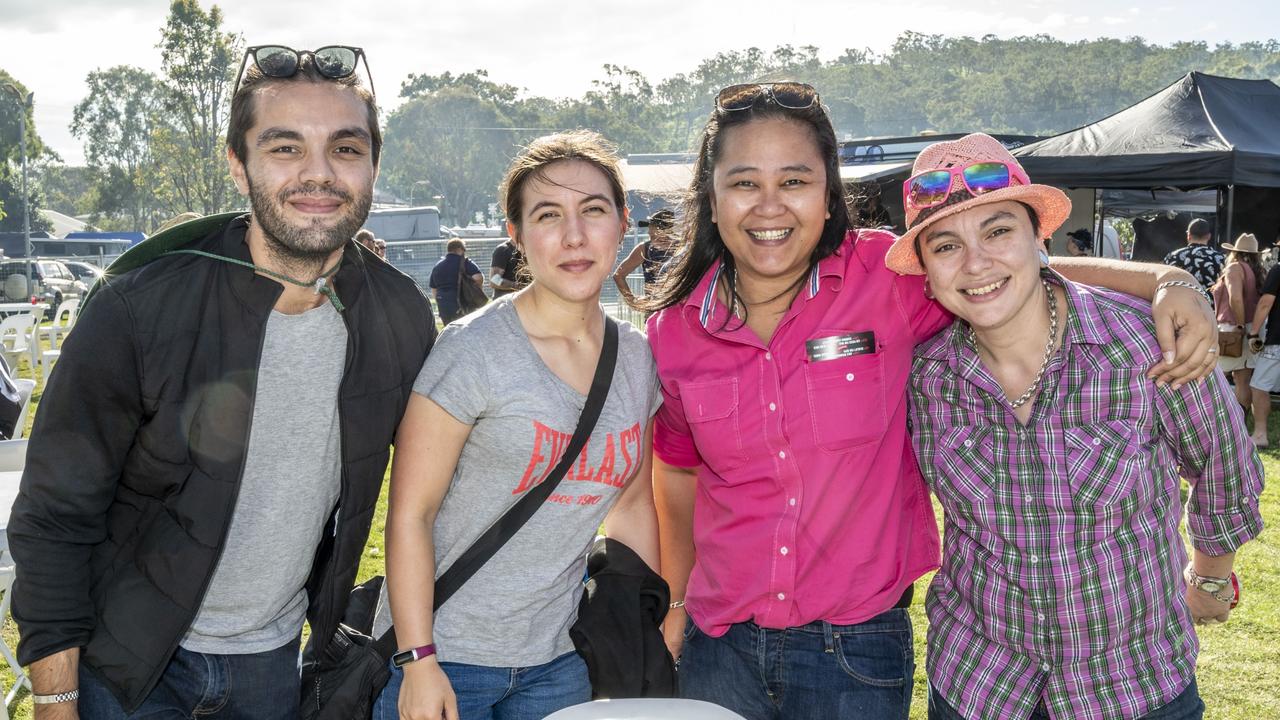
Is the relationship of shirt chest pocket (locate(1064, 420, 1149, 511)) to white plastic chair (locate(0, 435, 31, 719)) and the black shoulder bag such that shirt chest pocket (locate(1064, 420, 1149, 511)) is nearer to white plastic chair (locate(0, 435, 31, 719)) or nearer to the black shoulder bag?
the black shoulder bag

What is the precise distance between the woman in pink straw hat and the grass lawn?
2410mm

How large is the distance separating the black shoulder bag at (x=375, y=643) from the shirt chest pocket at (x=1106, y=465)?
1095mm

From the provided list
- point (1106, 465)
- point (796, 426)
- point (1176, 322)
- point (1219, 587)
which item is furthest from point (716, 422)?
point (1219, 587)

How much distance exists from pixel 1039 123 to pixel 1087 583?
143745 mm

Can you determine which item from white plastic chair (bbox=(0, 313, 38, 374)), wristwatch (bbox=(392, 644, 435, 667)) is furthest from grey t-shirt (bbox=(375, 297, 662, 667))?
white plastic chair (bbox=(0, 313, 38, 374))

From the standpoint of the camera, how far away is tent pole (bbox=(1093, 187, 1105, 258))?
14.1 metres

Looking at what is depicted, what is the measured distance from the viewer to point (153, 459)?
6.99 ft

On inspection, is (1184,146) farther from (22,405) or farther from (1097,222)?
(22,405)

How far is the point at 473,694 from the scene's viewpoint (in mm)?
2229

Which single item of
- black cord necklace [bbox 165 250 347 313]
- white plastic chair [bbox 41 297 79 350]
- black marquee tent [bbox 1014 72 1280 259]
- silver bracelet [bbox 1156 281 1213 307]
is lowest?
white plastic chair [bbox 41 297 79 350]

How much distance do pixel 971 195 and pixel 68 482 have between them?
211cm

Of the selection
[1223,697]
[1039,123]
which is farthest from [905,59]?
[1223,697]

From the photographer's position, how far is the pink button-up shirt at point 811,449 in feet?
7.52

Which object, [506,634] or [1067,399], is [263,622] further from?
[1067,399]
